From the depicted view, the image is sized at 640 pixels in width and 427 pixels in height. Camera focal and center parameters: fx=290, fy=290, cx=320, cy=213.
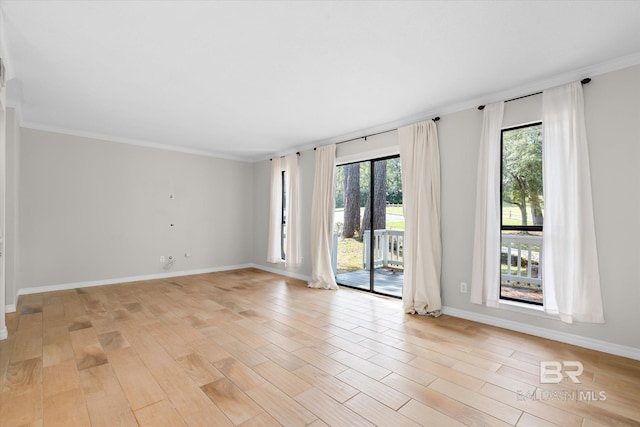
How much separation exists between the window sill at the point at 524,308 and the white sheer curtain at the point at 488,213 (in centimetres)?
9

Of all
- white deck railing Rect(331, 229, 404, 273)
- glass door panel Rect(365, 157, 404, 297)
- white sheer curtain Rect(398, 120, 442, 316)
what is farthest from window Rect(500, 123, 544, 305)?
white deck railing Rect(331, 229, 404, 273)

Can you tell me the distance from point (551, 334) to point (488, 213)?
51.4 inches

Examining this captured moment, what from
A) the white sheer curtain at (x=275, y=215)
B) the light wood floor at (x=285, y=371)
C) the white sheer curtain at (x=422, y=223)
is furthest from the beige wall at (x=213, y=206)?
the light wood floor at (x=285, y=371)

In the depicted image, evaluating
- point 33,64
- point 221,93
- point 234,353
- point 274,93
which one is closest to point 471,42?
point 274,93

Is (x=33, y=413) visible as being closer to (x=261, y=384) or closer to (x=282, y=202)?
(x=261, y=384)

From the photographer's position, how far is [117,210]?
201 inches

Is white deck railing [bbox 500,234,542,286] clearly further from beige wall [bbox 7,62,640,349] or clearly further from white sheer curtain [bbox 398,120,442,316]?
white sheer curtain [bbox 398,120,442,316]

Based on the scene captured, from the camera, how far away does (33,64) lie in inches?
104

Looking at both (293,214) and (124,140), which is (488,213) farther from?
(124,140)

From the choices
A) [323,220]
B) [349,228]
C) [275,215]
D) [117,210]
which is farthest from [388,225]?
[117,210]

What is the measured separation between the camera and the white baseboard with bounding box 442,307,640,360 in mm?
2485

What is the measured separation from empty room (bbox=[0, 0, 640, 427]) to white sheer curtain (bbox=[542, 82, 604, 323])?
0.06 feet

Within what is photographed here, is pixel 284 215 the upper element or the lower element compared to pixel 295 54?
lower

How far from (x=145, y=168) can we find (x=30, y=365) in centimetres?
385
